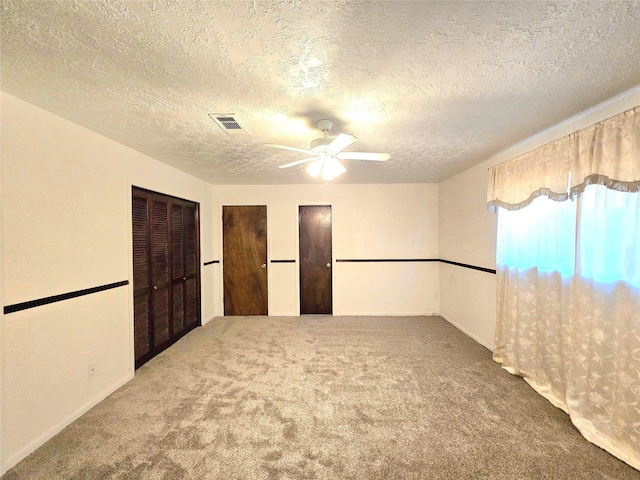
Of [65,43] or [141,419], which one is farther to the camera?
[141,419]

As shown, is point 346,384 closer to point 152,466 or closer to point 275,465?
point 275,465

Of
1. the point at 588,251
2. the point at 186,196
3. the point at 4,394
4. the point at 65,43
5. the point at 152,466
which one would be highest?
the point at 65,43

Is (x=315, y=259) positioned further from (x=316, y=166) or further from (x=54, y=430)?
(x=54, y=430)

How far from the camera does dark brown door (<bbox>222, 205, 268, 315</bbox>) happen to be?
445 centimetres

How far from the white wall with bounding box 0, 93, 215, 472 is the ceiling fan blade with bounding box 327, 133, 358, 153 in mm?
1926

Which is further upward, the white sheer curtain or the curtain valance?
the curtain valance

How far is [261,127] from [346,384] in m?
2.32

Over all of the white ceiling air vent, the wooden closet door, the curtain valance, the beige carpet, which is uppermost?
the white ceiling air vent

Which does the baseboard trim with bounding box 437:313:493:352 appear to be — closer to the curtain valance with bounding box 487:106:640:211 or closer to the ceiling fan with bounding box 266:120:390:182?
the curtain valance with bounding box 487:106:640:211

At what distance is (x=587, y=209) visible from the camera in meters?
1.80

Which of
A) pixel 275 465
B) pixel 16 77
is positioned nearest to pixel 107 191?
pixel 16 77

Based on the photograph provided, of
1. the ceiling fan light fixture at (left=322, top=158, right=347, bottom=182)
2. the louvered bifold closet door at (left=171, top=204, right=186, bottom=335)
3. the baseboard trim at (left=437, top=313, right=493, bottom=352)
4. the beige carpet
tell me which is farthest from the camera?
the louvered bifold closet door at (left=171, top=204, right=186, bottom=335)

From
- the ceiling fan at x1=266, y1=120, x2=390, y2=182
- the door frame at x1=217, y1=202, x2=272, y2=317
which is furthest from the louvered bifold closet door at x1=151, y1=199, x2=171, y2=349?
the ceiling fan at x1=266, y1=120, x2=390, y2=182

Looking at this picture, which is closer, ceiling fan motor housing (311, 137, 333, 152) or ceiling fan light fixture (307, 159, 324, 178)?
ceiling fan motor housing (311, 137, 333, 152)
